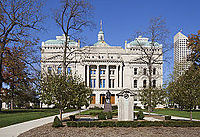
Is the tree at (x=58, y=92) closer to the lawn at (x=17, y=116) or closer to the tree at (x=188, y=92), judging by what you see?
the lawn at (x=17, y=116)

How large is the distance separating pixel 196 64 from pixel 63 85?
28817 millimetres

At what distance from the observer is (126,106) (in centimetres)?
1625

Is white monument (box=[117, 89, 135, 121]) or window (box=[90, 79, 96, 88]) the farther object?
window (box=[90, 79, 96, 88])

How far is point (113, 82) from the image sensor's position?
219ft

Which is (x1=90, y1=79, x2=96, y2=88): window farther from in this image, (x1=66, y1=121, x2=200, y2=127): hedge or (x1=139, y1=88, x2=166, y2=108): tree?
(x1=66, y1=121, x2=200, y2=127): hedge

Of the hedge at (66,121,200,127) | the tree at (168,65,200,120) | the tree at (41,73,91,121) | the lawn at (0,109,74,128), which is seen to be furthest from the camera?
the lawn at (0,109,74,128)

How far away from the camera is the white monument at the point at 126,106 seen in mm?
16203

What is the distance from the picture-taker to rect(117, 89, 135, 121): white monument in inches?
638

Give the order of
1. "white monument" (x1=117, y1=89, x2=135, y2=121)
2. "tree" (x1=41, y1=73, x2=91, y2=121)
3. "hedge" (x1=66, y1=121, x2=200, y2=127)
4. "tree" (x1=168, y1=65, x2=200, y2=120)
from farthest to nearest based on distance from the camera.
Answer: "tree" (x1=168, y1=65, x2=200, y2=120) → "white monument" (x1=117, y1=89, x2=135, y2=121) → "tree" (x1=41, y1=73, x2=91, y2=121) → "hedge" (x1=66, y1=121, x2=200, y2=127)

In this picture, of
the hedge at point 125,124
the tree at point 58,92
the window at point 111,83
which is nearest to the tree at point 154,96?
the hedge at point 125,124

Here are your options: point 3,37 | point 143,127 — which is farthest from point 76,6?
point 143,127

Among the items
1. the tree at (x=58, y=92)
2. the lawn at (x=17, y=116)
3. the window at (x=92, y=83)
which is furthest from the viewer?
the window at (x=92, y=83)

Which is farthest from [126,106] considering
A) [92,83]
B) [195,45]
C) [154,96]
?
[92,83]

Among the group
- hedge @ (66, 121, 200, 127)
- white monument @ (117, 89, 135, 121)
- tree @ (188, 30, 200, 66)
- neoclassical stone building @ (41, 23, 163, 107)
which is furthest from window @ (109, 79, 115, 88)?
hedge @ (66, 121, 200, 127)
